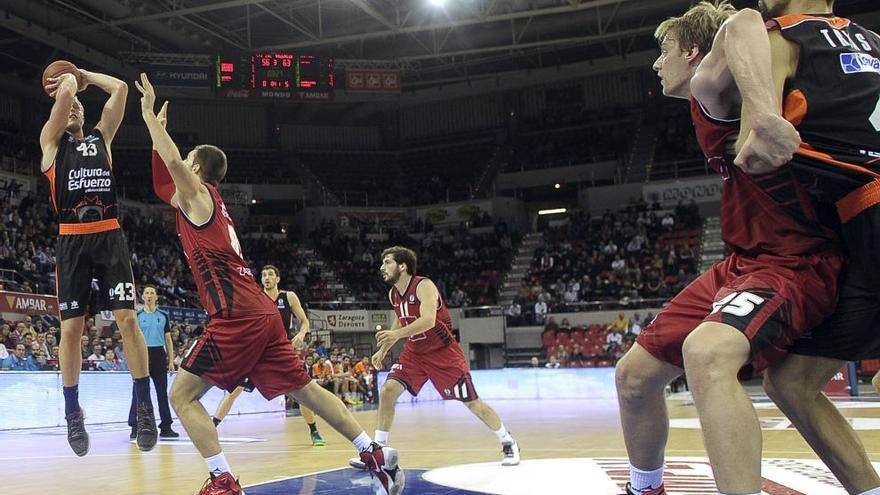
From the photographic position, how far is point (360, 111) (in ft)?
121

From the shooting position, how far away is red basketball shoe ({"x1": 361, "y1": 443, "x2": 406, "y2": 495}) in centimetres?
470

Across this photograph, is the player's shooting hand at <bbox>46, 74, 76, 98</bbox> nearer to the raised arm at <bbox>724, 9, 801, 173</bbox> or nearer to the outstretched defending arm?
the outstretched defending arm

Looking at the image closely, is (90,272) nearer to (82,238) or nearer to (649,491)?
(82,238)

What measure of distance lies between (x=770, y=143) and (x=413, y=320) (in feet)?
16.6

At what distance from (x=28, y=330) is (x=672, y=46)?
13758mm

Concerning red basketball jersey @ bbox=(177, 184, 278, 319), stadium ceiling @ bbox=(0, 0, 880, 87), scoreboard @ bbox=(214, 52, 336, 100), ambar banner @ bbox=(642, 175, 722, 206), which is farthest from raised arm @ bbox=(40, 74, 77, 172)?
ambar banner @ bbox=(642, 175, 722, 206)

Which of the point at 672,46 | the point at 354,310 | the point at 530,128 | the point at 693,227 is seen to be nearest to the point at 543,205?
the point at 530,128

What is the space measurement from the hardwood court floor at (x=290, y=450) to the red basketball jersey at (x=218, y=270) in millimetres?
1245

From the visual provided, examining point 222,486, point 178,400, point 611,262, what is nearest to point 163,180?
point 178,400

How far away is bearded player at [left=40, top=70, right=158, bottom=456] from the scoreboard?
771 inches

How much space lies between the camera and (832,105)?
2486mm

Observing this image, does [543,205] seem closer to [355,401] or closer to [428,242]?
[428,242]

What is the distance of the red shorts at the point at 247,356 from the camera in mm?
4465

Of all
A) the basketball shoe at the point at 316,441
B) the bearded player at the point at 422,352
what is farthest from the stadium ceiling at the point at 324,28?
the bearded player at the point at 422,352
